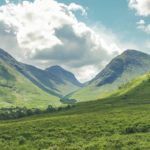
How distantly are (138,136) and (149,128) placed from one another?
1605 cm

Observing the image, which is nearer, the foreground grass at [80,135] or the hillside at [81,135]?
the foreground grass at [80,135]

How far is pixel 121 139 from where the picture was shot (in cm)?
10450

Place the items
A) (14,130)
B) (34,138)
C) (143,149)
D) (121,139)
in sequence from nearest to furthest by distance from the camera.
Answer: (143,149) < (121,139) < (34,138) < (14,130)

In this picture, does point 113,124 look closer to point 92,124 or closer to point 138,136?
point 92,124

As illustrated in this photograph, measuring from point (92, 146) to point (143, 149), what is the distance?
14.4 meters

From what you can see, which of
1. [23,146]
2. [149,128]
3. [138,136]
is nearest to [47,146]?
[23,146]

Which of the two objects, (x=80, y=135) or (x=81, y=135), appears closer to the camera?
(x=80, y=135)

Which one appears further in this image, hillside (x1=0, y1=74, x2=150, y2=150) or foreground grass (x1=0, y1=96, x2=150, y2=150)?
hillside (x1=0, y1=74, x2=150, y2=150)

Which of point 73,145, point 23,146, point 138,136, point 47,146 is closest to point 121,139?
point 138,136

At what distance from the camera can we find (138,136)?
109 metres

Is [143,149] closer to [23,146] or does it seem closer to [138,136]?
[138,136]

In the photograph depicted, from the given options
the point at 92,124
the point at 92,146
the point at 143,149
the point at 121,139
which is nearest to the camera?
the point at 143,149

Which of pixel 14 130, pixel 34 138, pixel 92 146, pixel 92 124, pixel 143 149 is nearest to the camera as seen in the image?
pixel 143 149

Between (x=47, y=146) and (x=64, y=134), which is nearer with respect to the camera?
(x=47, y=146)
